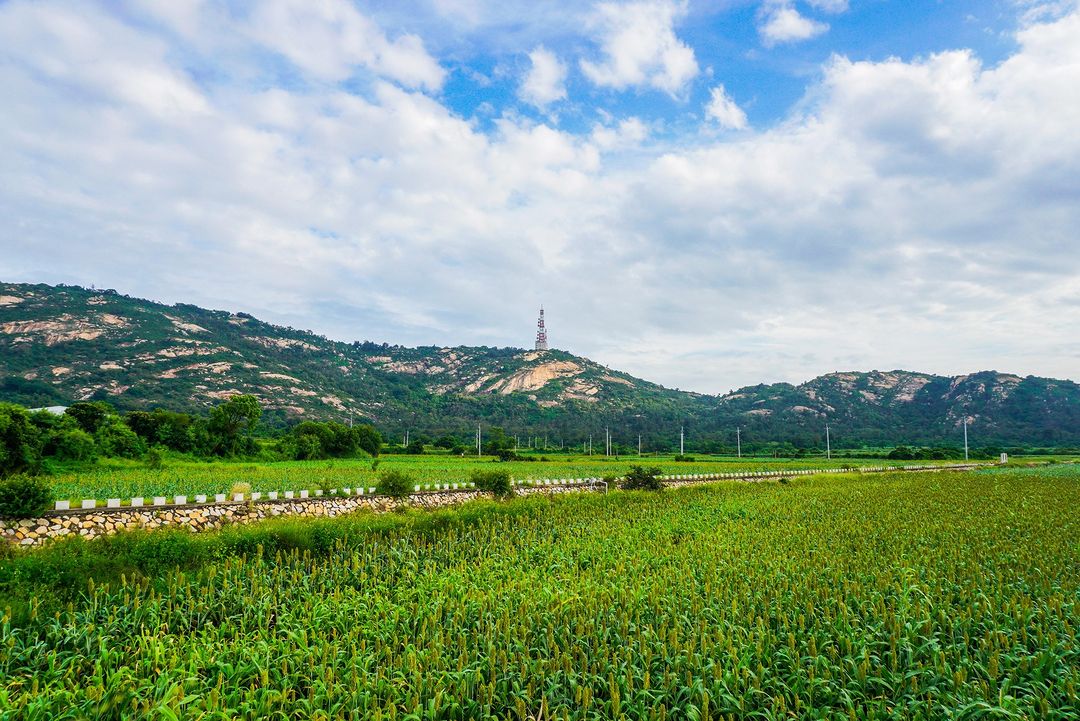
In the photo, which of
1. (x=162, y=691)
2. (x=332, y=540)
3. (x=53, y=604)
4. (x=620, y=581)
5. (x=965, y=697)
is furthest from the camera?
(x=332, y=540)

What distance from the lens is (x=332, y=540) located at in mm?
15906

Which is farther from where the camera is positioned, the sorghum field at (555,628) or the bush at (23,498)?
the bush at (23,498)

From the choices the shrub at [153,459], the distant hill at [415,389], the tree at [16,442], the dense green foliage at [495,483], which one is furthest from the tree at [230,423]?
the distant hill at [415,389]

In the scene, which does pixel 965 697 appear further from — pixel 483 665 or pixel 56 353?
pixel 56 353

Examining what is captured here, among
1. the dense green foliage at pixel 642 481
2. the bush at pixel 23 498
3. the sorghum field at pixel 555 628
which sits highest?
the bush at pixel 23 498

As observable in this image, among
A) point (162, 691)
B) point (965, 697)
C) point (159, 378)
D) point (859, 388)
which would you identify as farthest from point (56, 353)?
point (859, 388)

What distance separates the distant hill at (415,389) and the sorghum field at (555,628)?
88.9 metres

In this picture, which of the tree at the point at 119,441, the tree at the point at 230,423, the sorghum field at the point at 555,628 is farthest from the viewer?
the tree at the point at 230,423

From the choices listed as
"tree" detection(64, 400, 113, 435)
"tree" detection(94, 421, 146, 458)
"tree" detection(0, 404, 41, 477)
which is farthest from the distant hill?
"tree" detection(0, 404, 41, 477)

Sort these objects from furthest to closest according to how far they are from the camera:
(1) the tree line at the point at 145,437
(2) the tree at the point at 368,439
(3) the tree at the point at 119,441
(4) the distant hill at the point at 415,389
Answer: (4) the distant hill at the point at 415,389
(2) the tree at the point at 368,439
(3) the tree at the point at 119,441
(1) the tree line at the point at 145,437

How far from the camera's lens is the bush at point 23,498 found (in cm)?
1648

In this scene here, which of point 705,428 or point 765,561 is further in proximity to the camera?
point 705,428

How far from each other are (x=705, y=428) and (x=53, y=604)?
135m

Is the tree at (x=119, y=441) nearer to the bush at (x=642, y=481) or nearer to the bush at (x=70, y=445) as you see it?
the bush at (x=70, y=445)
